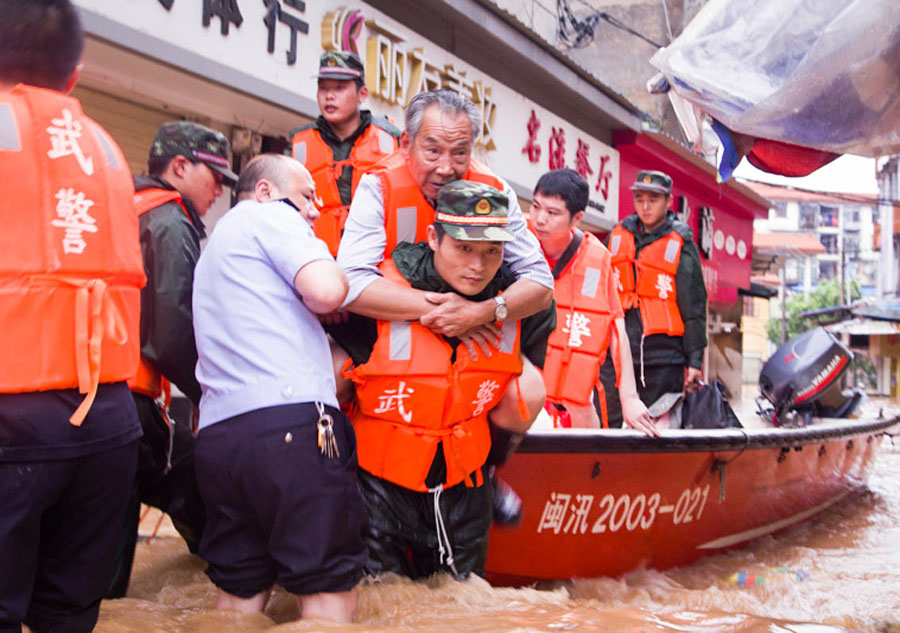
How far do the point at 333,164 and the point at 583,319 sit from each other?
1.57 m

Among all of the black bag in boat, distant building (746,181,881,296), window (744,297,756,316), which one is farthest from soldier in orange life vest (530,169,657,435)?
distant building (746,181,881,296)

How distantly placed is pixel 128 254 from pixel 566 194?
8.88ft

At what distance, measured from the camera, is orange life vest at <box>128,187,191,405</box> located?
284cm

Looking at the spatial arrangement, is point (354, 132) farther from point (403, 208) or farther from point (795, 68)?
point (795, 68)

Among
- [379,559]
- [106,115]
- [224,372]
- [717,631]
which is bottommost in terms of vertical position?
[717,631]

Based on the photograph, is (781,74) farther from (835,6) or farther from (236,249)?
(236,249)

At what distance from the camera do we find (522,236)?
9.70 ft

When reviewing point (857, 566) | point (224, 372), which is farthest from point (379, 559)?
point (857, 566)

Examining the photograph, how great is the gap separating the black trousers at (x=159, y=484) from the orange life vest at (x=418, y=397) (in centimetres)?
70

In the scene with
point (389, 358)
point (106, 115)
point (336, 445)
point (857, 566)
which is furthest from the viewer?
point (106, 115)

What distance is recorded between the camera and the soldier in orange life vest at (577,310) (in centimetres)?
459

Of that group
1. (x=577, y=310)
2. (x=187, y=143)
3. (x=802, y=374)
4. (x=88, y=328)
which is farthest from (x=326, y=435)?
(x=802, y=374)

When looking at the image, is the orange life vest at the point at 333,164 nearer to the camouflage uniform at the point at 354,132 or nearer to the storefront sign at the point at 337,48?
the camouflage uniform at the point at 354,132

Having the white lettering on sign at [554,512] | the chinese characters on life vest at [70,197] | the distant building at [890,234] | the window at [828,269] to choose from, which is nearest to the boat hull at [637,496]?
the white lettering on sign at [554,512]
